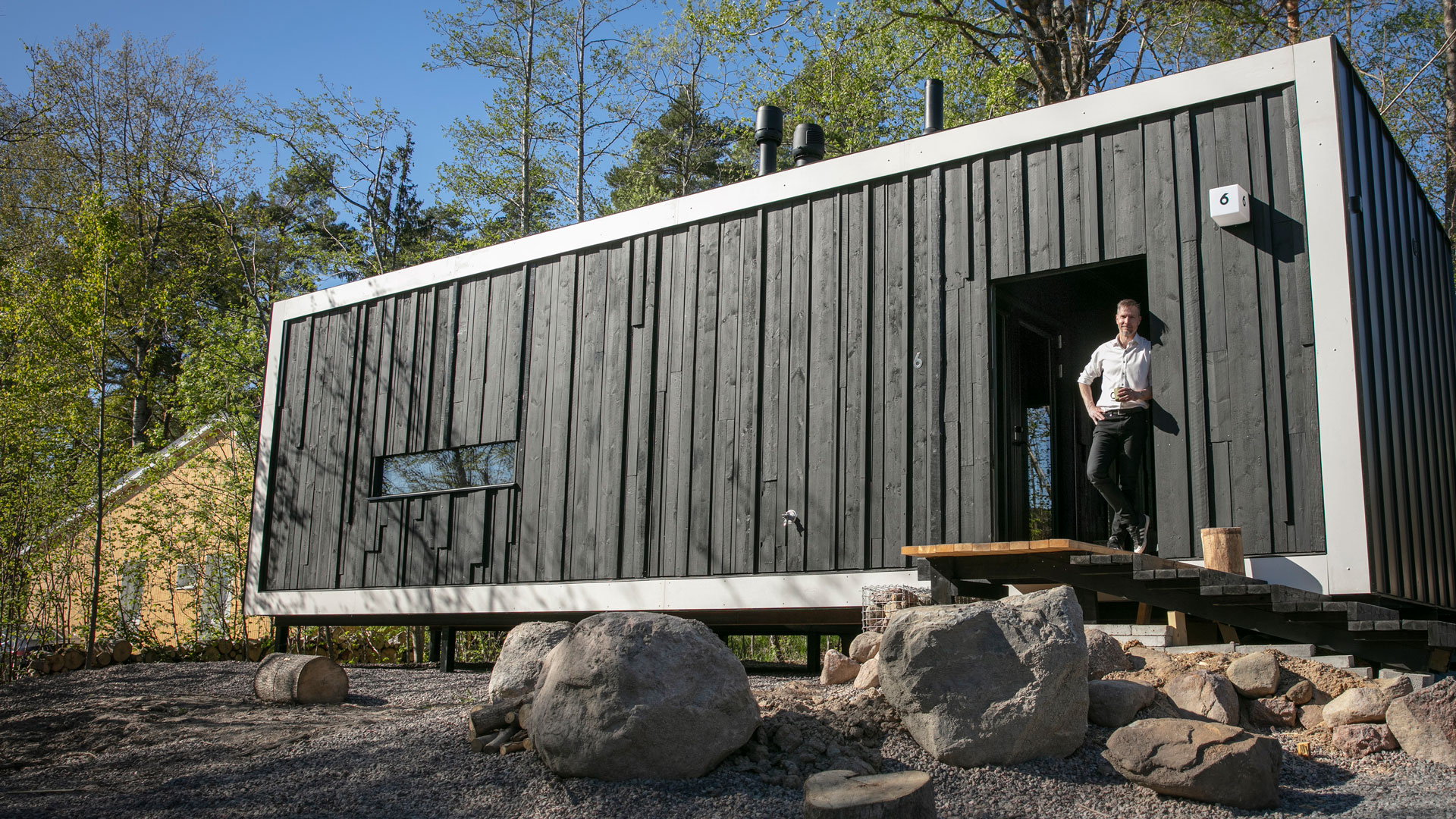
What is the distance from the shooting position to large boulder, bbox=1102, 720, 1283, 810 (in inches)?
146

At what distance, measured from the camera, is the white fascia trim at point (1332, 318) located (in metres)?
5.12

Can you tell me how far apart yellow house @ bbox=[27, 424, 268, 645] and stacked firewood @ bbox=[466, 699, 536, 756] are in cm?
876

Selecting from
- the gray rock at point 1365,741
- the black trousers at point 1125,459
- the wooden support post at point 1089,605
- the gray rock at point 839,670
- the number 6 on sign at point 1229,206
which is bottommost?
the gray rock at point 1365,741

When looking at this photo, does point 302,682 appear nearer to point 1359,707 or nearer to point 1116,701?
point 1116,701

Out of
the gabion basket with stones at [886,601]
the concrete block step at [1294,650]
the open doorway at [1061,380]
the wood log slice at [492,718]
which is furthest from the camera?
the open doorway at [1061,380]

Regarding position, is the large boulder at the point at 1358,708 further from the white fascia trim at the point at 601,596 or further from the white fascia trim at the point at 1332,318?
the white fascia trim at the point at 601,596

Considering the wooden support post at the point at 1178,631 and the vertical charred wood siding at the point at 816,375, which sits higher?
the vertical charred wood siding at the point at 816,375

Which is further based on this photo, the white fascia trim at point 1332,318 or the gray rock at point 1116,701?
the white fascia trim at point 1332,318

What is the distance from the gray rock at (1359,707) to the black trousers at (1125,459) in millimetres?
1588

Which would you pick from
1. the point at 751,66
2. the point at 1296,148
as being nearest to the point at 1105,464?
the point at 1296,148

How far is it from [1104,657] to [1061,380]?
3.47m

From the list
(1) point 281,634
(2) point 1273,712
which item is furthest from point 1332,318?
(1) point 281,634

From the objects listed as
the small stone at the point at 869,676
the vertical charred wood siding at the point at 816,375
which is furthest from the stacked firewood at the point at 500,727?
the vertical charred wood siding at the point at 816,375

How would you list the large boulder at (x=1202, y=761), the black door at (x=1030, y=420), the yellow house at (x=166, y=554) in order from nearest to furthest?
1. the large boulder at (x=1202, y=761)
2. the black door at (x=1030, y=420)
3. the yellow house at (x=166, y=554)
